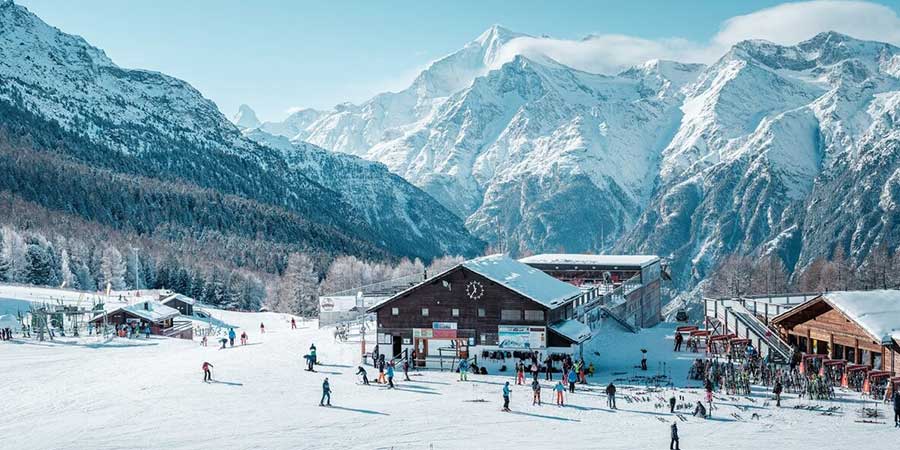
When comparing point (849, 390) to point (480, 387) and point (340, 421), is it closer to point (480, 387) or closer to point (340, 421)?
point (480, 387)

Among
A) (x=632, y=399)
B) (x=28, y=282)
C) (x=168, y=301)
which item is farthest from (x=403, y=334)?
(x=28, y=282)

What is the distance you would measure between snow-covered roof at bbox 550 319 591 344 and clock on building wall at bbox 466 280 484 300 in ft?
17.7

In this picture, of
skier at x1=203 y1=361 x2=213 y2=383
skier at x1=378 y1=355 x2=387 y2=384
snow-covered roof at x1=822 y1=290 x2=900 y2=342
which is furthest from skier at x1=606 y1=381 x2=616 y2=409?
skier at x1=203 y1=361 x2=213 y2=383

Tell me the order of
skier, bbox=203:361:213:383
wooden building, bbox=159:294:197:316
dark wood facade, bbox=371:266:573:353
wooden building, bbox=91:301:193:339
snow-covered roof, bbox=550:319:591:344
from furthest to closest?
wooden building, bbox=159:294:197:316, wooden building, bbox=91:301:193:339, dark wood facade, bbox=371:266:573:353, snow-covered roof, bbox=550:319:591:344, skier, bbox=203:361:213:383

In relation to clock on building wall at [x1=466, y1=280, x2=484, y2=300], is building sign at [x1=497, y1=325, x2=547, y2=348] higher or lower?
lower

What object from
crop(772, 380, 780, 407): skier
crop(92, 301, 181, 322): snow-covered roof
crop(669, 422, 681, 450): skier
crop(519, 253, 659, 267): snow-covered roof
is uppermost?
crop(519, 253, 659, 267): snow-covered roof

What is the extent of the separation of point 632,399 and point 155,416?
23.8 meters

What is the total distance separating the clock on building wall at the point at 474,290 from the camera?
60219 millimetres

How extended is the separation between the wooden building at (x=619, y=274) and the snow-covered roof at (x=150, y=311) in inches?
1622

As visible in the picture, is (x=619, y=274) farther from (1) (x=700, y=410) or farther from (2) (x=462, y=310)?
(1) (x=700, y=410)

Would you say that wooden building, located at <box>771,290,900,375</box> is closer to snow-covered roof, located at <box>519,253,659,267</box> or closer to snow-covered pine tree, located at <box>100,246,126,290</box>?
snow-covered roof, located at <box>519,253,659,267</box>

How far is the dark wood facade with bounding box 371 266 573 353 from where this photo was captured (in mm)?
59281

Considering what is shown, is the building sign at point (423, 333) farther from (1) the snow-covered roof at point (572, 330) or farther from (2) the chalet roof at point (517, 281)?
(1) the snow-covered roof at point (572, 330)

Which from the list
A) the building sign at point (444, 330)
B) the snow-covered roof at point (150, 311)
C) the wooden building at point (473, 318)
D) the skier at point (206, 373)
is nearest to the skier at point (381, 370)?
the wooden building at point (473, 318)
